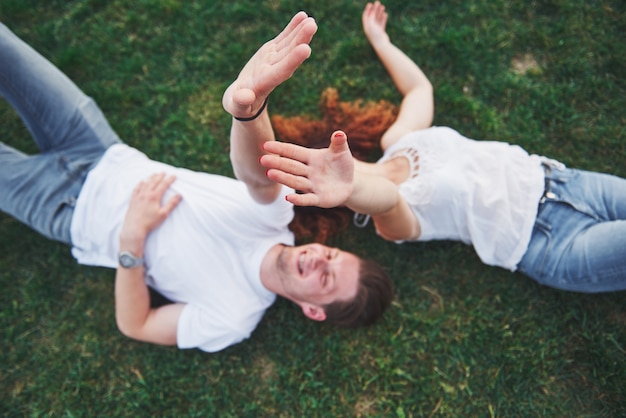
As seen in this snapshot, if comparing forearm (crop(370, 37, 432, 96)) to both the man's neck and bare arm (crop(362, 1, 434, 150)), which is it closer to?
bare arm (crop(362, 1, 434, 150))

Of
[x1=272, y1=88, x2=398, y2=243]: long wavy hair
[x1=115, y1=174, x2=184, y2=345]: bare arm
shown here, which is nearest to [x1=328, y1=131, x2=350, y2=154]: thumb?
[x1=272, y1=88, x2=398, y2=243]: long wavy hair

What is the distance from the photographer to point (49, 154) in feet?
10.5

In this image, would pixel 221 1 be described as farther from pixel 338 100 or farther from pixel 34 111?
pixel 34 111

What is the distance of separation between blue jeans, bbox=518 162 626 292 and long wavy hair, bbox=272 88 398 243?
123 centimetres

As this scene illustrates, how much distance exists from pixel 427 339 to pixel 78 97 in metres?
3.03

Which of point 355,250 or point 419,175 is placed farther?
point 355,250

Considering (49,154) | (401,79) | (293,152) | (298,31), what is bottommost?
(49,154)

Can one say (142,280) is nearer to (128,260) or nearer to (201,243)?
(128,260)

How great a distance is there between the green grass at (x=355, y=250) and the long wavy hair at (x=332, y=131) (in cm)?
18

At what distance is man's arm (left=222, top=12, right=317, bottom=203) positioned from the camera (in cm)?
179

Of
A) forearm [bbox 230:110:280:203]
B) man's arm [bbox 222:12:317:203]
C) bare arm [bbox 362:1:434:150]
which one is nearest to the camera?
man's arm [bbox 222:12:317:203]

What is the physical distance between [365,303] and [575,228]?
1436 mm

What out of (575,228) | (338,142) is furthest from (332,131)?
(575,228)

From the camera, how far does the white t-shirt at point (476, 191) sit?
2.86 metres
